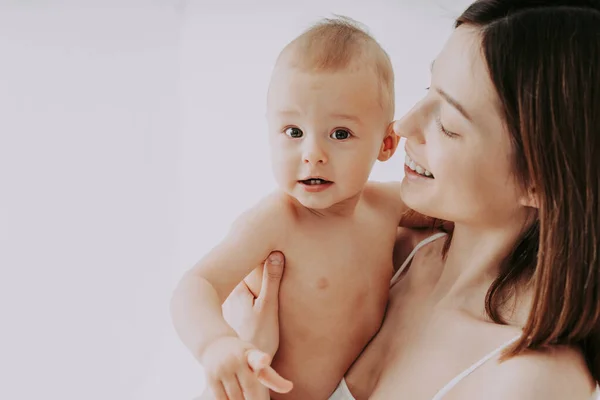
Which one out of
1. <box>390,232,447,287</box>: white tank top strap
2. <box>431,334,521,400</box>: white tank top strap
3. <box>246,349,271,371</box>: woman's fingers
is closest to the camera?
<box>246,349,271,371</box>: woman's fingers

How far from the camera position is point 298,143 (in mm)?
1101

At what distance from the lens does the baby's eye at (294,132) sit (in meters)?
1.11

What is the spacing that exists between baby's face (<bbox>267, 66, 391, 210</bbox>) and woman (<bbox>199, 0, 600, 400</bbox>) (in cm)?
8

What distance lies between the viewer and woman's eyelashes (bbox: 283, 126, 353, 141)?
111 cm

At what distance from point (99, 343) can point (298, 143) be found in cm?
106

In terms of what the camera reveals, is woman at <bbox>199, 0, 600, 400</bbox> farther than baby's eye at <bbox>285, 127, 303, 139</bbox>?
No

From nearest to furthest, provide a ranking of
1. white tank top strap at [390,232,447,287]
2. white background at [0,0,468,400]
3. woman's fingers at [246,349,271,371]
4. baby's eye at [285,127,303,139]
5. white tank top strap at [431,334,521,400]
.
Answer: woman's fingers at [246,349,271,371] < white tank top strap at [431,334,521,400] < baby's eye at [285,127,303,139] < white tank top strap at [390,232,447,287] < white background at [0,0,468,400]

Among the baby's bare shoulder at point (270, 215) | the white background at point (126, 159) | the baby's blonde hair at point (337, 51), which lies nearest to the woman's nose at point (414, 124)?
the baby's blonde hair at point (337, 51)

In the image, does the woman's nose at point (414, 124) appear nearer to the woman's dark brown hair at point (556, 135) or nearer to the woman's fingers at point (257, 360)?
the woman's dark brown hair at point (556, 135)

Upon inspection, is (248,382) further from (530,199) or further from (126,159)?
(126,159)

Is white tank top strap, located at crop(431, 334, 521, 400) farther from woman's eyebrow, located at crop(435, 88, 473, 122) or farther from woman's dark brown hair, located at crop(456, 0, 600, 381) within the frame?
woman's eyebrow, located at crop(435, 88, 473, 122)

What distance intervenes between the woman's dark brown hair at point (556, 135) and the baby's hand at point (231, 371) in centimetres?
32

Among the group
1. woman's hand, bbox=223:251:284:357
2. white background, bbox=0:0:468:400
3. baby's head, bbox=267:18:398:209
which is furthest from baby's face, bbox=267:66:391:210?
white background, bbox=0:0:468:400

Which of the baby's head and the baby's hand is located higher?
the baby's head
